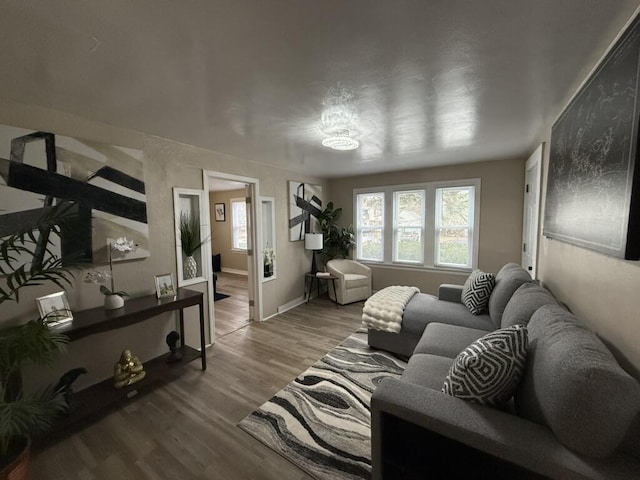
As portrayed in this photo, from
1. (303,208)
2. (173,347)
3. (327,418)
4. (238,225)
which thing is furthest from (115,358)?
(238,225)

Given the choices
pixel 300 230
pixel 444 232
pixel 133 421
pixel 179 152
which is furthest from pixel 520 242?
pixel 133 421

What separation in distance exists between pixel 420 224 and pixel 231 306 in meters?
3.65

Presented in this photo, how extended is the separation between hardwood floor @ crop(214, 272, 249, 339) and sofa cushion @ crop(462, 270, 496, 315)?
2921mm

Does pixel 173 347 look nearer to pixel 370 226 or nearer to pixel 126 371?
pixel 126 371

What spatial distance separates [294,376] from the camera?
2477 mm

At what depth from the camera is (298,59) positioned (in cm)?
133

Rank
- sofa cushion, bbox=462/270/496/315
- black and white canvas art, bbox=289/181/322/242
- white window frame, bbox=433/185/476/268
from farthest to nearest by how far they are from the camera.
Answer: black and white canvas art, bbox=289/181/322/242 < white window frame, bbox=433/185/476/268 < sofa cushion, bbox=462/270/496/315

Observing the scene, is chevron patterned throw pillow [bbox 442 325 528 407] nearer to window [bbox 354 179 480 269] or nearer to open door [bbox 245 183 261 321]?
open door [bbox 245 183 261 321]

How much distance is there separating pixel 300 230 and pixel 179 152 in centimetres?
232

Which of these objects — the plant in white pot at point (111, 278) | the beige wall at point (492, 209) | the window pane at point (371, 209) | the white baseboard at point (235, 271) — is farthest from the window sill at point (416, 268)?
the plant in white pot at point (111, 278)

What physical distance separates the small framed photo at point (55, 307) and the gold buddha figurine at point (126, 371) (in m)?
0.53

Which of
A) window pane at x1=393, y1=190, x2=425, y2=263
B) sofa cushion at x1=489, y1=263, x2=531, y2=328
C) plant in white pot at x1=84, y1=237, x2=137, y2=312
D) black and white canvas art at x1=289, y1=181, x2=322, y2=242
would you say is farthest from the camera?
window pane at x1=393, y1=190, x2=425, y2=263

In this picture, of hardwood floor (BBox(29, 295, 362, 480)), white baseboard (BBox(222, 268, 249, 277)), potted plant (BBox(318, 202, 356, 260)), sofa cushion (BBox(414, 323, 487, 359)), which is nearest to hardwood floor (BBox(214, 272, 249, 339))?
white baseboard (BBox(222, 268, 249, 277))

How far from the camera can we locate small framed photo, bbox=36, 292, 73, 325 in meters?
1.80
